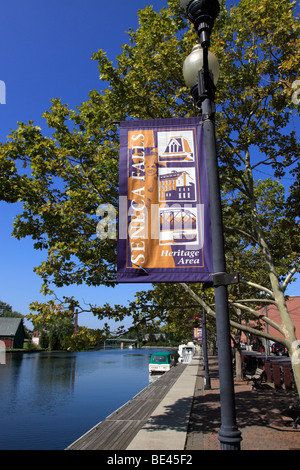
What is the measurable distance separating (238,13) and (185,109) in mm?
3198

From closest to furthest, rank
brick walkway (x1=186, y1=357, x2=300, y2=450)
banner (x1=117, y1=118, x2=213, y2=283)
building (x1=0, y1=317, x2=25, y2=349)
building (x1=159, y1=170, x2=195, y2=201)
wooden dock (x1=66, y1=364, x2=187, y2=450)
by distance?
banner (x1=117, y1=118, x2=213, y2=283) → building (x1=159, y1=170, x2=195, y2=201) → brick walkway (x1=186, y1=357, x2=300, y2=450) → wooden dock (x1=66, y1=364, x2=187, y2=450) → building (x1=0, y1=317, x2=25, y2=349)

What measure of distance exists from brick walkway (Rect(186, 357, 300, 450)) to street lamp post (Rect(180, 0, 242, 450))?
554 cm

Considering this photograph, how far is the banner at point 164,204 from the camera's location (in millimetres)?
4520

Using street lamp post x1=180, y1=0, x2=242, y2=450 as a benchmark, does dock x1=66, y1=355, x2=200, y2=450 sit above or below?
below

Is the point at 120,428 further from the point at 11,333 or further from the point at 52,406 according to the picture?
the point at 11,333

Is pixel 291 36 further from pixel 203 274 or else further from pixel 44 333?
pixel 44 333

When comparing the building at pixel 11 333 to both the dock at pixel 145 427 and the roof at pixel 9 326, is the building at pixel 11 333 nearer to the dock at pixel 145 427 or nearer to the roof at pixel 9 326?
the roof at pixel 9 326

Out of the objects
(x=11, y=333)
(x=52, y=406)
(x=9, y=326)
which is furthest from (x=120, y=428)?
(x=9, y=326)

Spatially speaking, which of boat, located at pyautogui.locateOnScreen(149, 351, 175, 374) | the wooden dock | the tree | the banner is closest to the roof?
boat, located at pyautogui.locateOnScreen(149, 351, 175, 374)

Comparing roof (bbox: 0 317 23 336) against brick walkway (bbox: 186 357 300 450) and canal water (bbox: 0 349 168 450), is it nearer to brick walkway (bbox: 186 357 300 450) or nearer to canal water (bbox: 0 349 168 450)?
canal water (bbox: 0 349 168 450)

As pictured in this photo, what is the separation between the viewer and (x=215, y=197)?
13.6 ft

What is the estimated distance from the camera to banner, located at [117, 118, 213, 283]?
4520mm

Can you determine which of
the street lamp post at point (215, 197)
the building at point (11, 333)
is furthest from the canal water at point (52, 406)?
the building at point (11, 333)

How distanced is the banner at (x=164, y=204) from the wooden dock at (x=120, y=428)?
6002 millimetres
